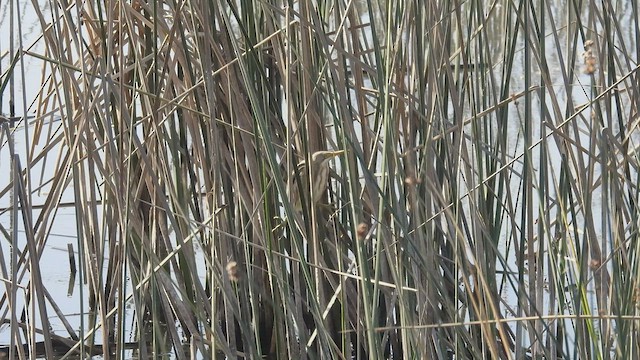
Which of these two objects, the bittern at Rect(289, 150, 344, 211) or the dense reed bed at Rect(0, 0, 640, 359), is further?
the bittern at Rect(289, 150, 344, 211)

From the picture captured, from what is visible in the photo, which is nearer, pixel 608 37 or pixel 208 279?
pixel 608 37

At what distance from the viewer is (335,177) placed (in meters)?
1.71

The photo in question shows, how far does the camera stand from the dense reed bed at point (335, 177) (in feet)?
4.38

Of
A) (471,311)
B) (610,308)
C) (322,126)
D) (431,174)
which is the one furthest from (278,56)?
(610,308)

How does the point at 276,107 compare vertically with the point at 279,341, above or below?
above

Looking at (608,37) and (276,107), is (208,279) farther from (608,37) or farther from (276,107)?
(608,37)

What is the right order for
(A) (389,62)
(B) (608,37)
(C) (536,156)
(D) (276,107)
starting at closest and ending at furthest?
1. (A) (389,62)
2. (B) (608,37)
3. (D) (276,107)
4. (C) (536,156)

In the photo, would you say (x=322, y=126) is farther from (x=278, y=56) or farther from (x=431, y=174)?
(x=431, y=174)

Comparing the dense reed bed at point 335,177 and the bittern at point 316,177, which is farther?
the bittern at point 316,177

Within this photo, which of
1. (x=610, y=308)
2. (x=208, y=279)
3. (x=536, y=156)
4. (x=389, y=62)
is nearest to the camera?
(x=389, y=62)

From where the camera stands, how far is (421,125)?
62.4 inches

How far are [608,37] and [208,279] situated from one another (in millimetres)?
840

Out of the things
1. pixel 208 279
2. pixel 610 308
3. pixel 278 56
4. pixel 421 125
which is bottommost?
pixel 610 308

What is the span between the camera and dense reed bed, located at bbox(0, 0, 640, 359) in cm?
134
